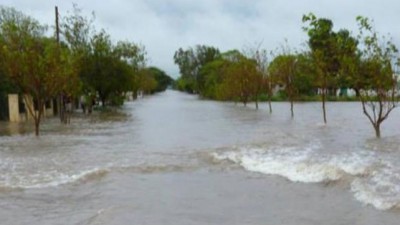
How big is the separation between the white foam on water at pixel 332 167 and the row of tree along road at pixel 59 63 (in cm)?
1092

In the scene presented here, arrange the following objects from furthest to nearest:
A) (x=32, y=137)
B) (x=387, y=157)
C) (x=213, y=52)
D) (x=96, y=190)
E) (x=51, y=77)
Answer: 1. (x=213, y=52)
2. (x=51, y=77)
3. (x=32, y=137)
4. (x=387, y=157)
5. (x=96, y=190)

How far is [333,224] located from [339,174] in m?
3.89

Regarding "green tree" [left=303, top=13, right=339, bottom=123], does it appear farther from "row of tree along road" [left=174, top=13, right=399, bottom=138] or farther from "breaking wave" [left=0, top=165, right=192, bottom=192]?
"breaking wave" [left=0, top=165, right=192, bottom=192]

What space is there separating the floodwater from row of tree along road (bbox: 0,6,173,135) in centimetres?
471

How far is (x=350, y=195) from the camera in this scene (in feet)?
30.4

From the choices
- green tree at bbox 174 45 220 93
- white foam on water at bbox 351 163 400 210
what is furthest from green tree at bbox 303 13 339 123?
green tree at bbox 174 45 220 93

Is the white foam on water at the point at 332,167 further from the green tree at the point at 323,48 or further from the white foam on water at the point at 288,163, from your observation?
the green tree at the point at 323,48

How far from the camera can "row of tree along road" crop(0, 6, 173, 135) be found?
23188 mm

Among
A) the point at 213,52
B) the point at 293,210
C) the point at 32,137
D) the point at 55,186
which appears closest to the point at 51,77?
the point at 32,137

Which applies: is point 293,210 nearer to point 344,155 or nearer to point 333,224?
point 333,224

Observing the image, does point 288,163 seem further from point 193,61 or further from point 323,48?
point 193,61

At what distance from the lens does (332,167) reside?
1180 cm

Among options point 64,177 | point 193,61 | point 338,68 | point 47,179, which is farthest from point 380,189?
point 193,61

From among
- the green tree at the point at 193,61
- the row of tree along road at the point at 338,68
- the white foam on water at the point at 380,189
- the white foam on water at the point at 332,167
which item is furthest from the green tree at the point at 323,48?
the green tree at the point at 193,61
